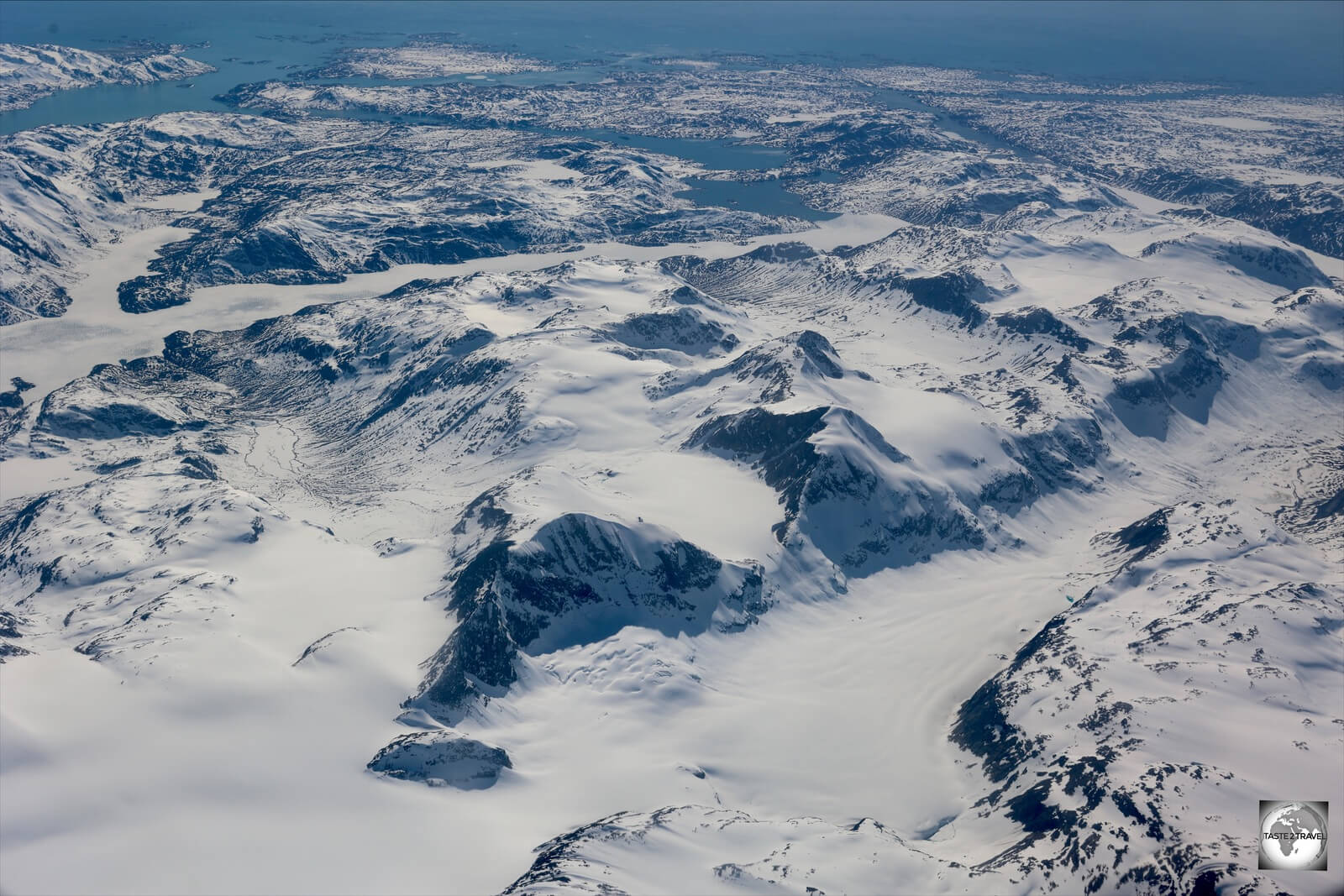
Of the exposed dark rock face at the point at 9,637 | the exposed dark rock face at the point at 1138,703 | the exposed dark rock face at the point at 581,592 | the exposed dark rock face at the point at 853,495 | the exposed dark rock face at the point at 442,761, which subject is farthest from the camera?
the exposed dark rock face at the point at 853,495

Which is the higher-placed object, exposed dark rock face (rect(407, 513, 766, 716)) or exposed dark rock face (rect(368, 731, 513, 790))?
exposed dark rock face (rect(407, 513, 766, 716))

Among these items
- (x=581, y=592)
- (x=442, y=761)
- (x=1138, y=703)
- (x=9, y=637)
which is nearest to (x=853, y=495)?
(x=581, y=592)

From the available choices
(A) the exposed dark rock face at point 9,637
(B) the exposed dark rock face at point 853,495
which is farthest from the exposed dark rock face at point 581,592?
(A) the exposed dark rock face at point 9,637

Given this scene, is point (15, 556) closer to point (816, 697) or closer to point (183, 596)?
point (183, 596)

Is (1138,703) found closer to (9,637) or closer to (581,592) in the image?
(581,592)

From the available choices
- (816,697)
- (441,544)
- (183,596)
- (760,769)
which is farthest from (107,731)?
(816,697)

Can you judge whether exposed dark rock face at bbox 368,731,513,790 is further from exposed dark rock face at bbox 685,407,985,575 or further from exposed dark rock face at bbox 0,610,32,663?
exposed dark rock face at bbox 685,407,985,575

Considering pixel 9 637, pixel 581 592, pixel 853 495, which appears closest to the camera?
pixel 9 637

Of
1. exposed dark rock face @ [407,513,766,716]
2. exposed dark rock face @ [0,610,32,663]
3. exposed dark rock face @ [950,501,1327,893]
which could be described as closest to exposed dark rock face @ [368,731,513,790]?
exposed dark rock face @ [407,513,766,716]

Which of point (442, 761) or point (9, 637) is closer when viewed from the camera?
point (442, 761)

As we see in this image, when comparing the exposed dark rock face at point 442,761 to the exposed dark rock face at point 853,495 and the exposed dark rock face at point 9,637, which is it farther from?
the exposed dark rock face at point 853,495

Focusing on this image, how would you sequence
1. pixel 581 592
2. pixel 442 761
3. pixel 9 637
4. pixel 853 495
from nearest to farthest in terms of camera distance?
pixel 442 761 → pixel 9 637 → pixel 581 592 → pixel 853 495
